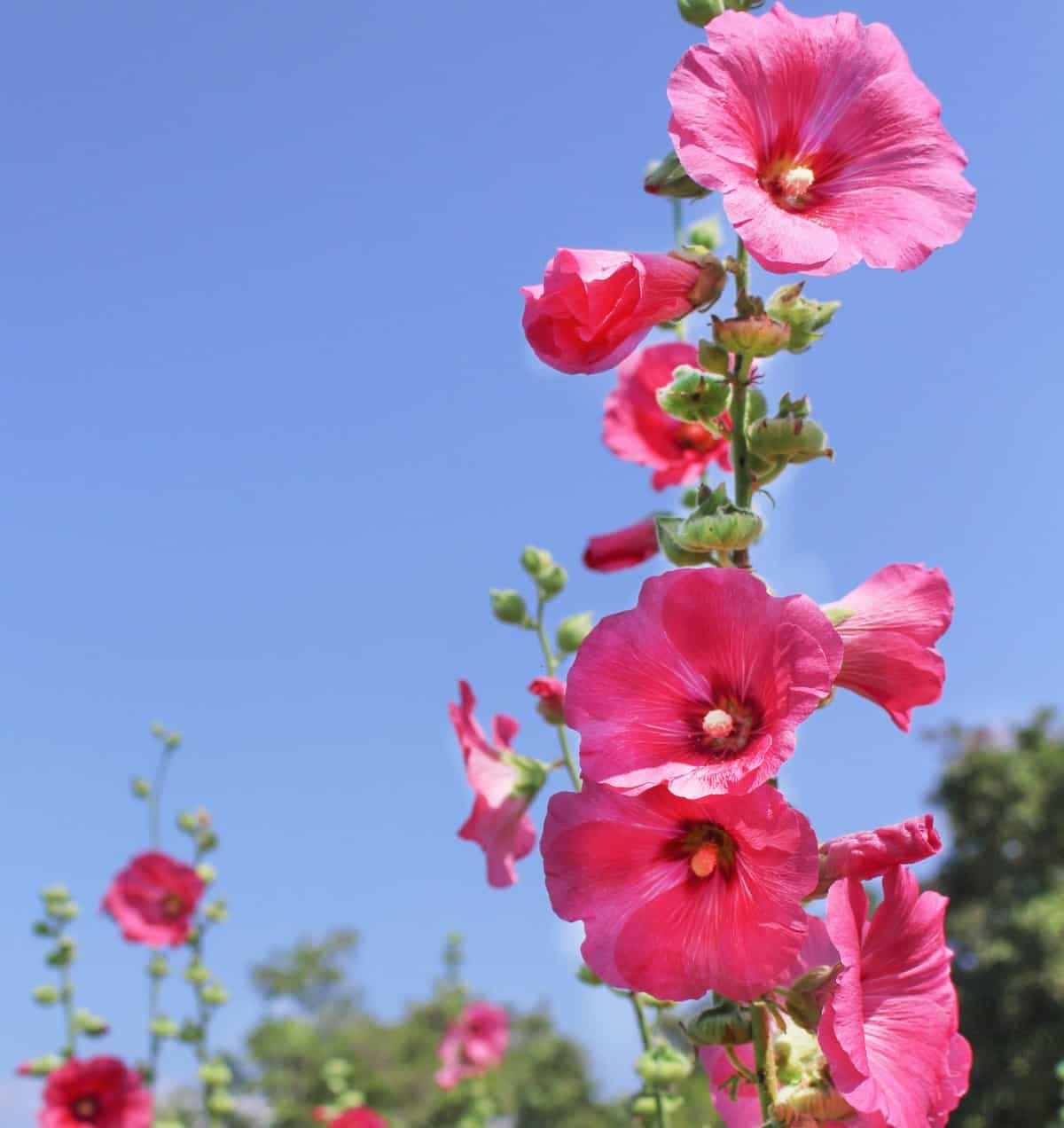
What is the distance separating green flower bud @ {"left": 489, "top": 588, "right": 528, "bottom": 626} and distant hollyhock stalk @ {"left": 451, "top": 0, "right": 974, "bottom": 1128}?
780 mm

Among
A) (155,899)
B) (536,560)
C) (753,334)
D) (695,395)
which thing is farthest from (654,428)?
(155,899)

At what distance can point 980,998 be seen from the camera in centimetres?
1576

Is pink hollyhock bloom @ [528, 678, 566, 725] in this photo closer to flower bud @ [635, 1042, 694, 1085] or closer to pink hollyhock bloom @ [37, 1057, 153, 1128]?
flower bud @ [635, 1042, 694, 1085]

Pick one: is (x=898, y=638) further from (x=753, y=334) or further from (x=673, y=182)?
(x=673, y=182)

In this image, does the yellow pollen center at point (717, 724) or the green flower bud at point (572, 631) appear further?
the green flower bud at point (572, 631)

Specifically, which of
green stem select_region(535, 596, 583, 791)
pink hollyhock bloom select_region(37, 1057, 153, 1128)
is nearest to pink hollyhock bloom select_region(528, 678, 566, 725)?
green stem select_region(535, 596, 583, 791)

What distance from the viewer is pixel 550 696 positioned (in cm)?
198

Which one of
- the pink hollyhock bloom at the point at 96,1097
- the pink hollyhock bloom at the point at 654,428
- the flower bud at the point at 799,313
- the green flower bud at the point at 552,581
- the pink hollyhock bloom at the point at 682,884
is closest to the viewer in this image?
the pink hollyhock bloom at the point at 682,884

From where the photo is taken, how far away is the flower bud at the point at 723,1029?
1292 millimetres

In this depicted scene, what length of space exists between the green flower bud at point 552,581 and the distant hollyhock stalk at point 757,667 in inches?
29.7

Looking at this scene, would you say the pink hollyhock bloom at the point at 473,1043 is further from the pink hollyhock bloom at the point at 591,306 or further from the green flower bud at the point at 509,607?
the pink hollyhock bloom at the point at 591,306

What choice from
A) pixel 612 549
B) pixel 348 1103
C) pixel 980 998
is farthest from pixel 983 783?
pixel 612 549

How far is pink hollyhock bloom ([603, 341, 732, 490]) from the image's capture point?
2.15 metres

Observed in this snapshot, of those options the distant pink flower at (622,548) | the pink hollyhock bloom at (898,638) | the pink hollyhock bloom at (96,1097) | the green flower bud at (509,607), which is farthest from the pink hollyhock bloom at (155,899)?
the pink hollyhock bloom at (898,638)
